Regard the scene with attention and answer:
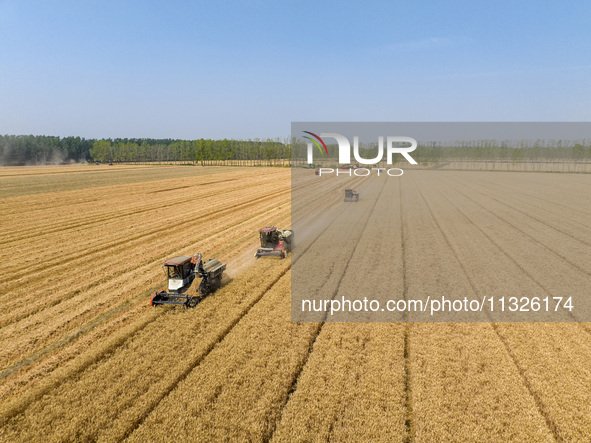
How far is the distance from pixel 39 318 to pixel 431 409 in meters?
10.2

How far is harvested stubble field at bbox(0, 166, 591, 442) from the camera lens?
19.4ft

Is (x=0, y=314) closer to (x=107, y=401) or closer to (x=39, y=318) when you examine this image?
(x=39, y=318)

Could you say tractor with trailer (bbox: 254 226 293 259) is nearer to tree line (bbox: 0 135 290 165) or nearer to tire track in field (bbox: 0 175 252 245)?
tire track in field (bbox: 0 175 252 245)

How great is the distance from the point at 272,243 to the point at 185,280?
5.60m

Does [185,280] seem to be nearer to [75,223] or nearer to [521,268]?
[521,268]

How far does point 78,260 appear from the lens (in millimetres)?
14281

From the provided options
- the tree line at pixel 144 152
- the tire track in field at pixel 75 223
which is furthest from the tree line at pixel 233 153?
the tire track in field at pixel 75 223

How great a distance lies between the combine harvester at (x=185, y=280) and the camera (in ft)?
33.2

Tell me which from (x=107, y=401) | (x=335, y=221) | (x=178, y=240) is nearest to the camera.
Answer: (x=107, y=401)

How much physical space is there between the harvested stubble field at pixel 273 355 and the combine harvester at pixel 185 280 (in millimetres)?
393

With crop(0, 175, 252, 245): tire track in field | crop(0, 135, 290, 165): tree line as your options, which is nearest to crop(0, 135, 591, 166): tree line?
crop(0, 135, 290, 165): tree line

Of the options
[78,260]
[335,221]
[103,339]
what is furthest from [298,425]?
[335,221]

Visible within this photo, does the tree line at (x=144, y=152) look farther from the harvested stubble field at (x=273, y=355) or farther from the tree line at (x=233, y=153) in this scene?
the harvested stubble field at (x=273, y=355)

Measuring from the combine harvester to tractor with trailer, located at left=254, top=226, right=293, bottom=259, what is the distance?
385 cm
